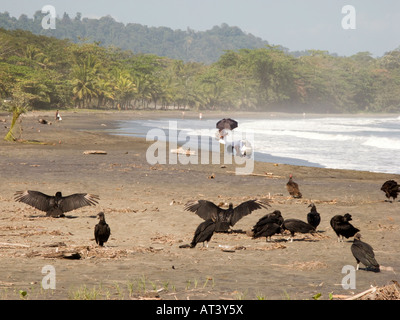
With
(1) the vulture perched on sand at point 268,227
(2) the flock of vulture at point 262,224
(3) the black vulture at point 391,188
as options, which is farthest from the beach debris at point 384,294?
(3) the black vulture at point 391,188

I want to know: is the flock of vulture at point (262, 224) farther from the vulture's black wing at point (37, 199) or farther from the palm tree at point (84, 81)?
the palm tree at point (84, 81)

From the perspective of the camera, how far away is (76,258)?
9.09 m

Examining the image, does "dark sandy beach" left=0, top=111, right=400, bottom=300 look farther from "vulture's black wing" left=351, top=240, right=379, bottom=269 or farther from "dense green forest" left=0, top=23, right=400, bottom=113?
"dense green forest" left=0, top=23, right=400, bottom=113

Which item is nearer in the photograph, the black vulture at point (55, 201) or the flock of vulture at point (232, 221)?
the flock of vulture at point (232, 221)

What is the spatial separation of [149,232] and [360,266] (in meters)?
4.42

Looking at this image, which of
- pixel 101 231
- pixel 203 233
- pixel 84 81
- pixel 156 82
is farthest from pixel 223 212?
pixel 156 82

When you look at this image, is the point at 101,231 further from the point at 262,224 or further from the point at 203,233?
the point at 262,224

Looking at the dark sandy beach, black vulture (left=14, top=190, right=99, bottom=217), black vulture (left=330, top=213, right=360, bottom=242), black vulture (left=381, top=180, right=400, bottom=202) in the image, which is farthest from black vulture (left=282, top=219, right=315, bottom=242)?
black vulture (left=381, top=180, right=400, bottom=202)

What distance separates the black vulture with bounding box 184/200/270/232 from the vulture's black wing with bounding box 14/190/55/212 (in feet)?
10.4

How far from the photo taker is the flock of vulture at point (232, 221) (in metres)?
9.90

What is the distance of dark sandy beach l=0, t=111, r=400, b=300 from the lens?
751 cm

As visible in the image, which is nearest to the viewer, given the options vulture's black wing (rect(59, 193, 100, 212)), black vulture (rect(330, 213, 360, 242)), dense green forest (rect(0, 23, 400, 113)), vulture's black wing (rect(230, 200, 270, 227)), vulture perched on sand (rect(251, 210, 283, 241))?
vulture perched on sand (rect(251, 210, 283, 241))

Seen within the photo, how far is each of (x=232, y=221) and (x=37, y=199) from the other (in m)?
4.20
